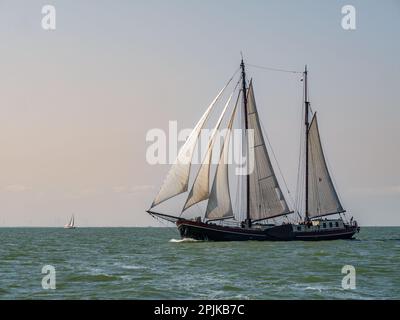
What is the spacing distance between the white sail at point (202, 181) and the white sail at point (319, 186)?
13.0m

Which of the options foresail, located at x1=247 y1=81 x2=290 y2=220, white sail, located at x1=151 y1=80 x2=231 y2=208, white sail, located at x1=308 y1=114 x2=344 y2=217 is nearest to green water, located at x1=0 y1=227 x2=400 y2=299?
white sail, located at x1=151 y1=80 x2=231 y2=208

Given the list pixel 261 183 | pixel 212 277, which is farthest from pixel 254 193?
pixel 212 277

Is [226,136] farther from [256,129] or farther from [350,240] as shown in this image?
[350,240]

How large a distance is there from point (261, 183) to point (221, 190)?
192 inches

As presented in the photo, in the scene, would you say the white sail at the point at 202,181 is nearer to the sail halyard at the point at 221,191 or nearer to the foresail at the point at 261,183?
the sail halyard at the point at 221,191

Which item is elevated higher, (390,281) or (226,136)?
(226,136)

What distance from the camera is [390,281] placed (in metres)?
32.5

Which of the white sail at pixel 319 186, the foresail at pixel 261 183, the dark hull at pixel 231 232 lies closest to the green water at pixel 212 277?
the dark hull at pixel 231 232

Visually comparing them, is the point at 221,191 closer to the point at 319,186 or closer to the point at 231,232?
the point at 231,232

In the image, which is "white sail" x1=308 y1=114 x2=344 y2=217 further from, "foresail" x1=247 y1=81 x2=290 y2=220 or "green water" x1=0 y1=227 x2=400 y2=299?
"green water" x1=0 y1=227 x2=400 y2=299

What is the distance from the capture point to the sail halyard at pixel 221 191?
57.6 metres

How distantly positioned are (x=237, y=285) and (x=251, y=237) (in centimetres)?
3208
